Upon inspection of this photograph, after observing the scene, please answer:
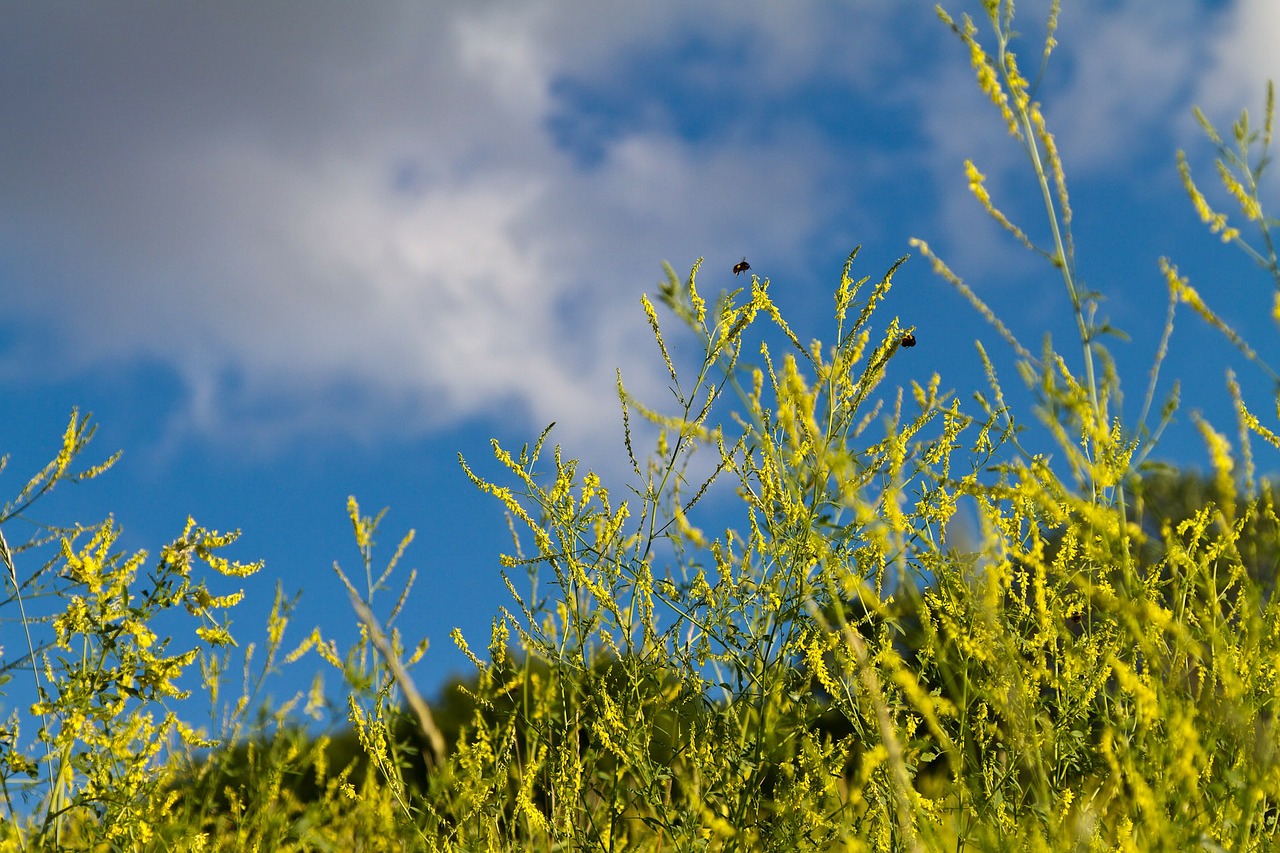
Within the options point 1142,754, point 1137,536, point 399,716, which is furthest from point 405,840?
point 1137,536

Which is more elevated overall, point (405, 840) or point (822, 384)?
point (822, 384)

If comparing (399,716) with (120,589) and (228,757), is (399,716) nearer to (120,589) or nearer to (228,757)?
(228,757)

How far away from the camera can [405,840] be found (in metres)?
2.83

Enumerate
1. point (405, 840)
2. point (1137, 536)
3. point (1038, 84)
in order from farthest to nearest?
point (405, 840) → point (1038, 84) → point (1137, 536)

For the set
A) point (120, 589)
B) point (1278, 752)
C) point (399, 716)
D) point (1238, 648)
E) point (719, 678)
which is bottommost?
point (1278, 752)

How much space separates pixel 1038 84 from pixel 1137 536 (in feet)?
3.62

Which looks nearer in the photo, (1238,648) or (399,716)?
(1238,648)

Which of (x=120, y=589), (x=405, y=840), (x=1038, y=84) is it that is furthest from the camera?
(x=120, y=589)

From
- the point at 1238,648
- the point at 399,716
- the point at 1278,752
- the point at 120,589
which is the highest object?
the point at 120,589

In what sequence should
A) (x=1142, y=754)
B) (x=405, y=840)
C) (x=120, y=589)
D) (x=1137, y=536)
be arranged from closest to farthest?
1. (x=1137, y=536)
2. (x=1142, y=754)
3. (x=405, y=840)
4. (x=120, y=589)

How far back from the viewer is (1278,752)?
178cm

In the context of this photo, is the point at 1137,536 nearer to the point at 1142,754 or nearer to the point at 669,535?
the point at 1142,754

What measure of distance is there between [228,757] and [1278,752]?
2.35 metres

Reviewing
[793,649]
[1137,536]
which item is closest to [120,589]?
[793,649]
